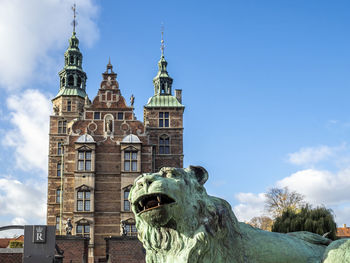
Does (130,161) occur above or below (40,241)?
above

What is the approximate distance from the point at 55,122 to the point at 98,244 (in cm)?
1321

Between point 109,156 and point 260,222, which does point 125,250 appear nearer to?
point 109,156

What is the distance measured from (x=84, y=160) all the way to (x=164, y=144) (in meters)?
6.45

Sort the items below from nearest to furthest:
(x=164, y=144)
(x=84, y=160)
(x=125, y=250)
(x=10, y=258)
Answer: (x=10, y=258) → (x=125, y=250) → (x=84, y=160) → (x=164, y=144)

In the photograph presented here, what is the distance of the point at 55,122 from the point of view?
1560 inches

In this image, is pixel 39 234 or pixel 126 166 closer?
pixel 39 234

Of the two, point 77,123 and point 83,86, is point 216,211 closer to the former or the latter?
point 77,123

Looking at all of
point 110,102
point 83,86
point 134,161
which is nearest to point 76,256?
point 134,161

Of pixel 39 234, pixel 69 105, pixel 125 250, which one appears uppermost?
pixel 69 105

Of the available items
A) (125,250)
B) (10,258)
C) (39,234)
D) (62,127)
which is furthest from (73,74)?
(39,234)

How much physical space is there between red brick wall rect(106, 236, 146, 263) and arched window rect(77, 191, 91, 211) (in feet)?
22.1

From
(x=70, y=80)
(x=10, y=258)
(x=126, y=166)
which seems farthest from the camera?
(x=70, y=80)

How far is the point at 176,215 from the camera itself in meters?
4.78

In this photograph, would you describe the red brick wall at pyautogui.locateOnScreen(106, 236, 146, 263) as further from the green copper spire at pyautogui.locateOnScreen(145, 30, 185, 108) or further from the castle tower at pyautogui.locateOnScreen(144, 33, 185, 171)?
the green copper spire at pyautogui.locateOnScreen(145, 30, 185, 108)
